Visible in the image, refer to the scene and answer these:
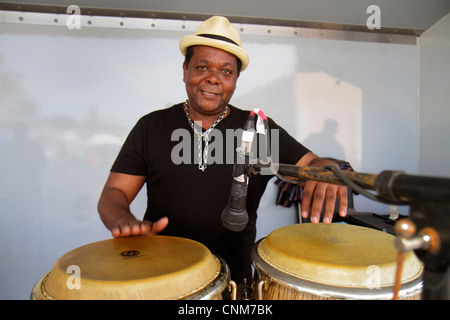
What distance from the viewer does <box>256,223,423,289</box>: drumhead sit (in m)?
0.84

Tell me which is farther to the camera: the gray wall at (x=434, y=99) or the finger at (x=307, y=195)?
the gray wall at (x=434, y=99)

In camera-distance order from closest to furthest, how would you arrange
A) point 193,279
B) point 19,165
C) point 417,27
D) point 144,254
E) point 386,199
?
point 386,199 → point 193,279 → point 144,254 → point 19,165 → point 417,27

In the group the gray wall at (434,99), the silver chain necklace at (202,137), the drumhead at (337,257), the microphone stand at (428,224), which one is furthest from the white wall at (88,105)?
the microphone stand at (428,224)

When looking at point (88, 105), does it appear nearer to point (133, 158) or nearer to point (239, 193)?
point (133, 158)

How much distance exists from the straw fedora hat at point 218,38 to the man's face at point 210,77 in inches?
1.8

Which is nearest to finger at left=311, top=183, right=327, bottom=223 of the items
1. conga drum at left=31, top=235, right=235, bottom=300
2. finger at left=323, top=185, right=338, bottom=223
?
finger at left=323, top=185, right=338, bottom=223

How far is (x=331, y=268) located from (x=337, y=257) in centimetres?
7

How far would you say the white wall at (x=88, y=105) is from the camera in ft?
8.24

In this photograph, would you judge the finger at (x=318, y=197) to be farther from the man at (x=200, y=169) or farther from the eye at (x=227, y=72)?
the eye at (x=227, y=72)

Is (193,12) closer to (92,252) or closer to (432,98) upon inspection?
(92,252)

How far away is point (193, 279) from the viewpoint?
2.76 feet

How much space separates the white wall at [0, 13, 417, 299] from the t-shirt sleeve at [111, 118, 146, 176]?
1002 millimetres

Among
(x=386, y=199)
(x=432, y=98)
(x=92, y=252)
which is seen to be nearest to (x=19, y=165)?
(x=92, y=252)

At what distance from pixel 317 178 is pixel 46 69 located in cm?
275
